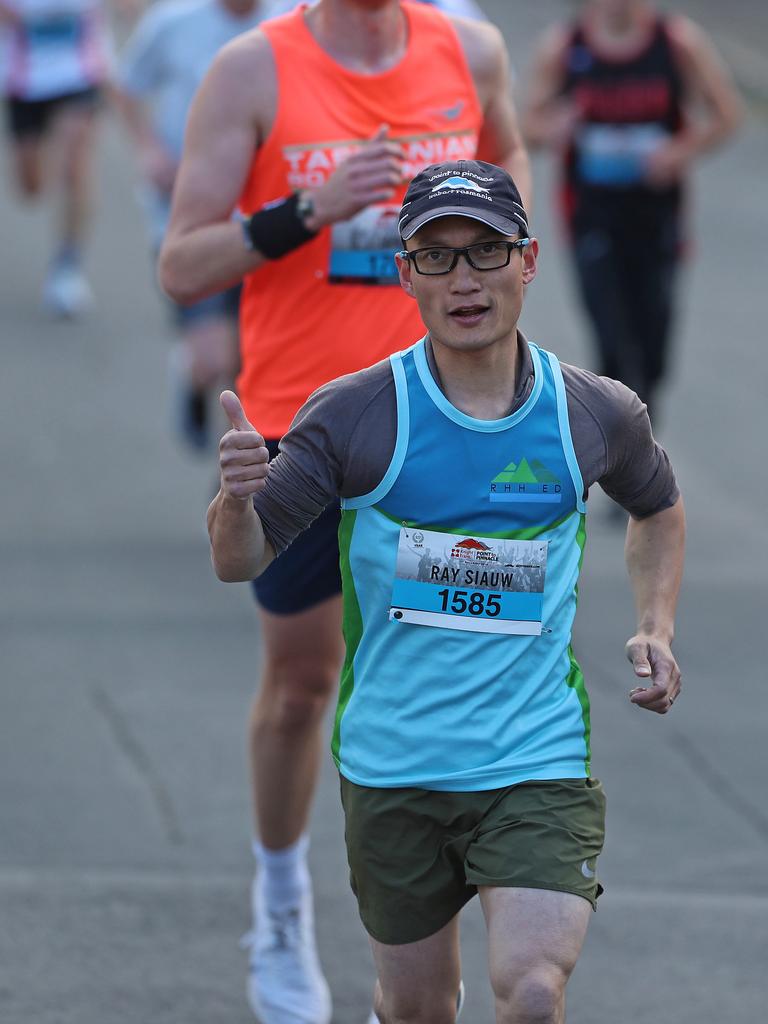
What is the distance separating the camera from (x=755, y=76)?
19438mm

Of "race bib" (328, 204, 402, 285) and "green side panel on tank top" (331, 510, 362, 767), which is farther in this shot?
"race bib" (328, 204, 402, 285)

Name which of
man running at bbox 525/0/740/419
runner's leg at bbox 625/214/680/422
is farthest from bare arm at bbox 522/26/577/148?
runner's leg at bbox 625/214/680/422

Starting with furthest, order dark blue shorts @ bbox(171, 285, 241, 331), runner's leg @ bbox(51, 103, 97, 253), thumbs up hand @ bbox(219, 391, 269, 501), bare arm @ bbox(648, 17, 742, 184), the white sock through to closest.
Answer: runner's leg @ bbox(51, 103, 97, 253) < bare arm @ bbox(648, 17, 742, 184) < dark blue shorts @ bbox(171, 285, 241, 331) < the white sock < thumbs up hand @ bbox(219, 391, 269, 501)

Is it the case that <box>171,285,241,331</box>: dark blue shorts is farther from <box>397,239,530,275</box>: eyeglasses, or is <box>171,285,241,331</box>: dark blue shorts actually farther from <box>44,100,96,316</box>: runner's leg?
<box>397,239,530,275</box>: eyeglasses

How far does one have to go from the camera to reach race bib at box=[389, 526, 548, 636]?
3.32 metres

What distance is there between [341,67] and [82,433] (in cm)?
579

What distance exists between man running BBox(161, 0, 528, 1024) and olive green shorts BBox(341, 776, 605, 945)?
906 mm

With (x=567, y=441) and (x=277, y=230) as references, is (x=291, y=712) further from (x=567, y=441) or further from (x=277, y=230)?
(x=567, y=441)

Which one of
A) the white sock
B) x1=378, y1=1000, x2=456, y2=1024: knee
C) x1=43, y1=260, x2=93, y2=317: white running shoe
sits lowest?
x1=43, y1=260, x2=93, y2=317: white running shoe

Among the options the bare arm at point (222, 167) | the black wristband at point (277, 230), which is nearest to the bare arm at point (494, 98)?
the bare arm at point (222, 167)

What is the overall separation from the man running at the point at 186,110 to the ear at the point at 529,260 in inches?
171

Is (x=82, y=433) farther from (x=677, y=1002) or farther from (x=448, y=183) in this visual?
(x=448, y=183)

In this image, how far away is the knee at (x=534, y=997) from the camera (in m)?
3.14

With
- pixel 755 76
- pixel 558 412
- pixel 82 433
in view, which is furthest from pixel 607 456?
pixel 755 76
